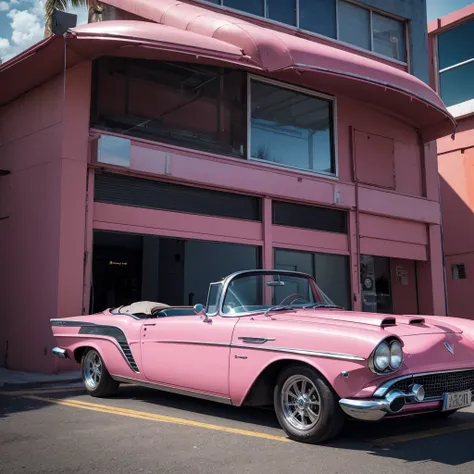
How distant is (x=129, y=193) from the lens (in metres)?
10.5

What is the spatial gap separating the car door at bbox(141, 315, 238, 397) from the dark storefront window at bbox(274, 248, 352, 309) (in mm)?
6572

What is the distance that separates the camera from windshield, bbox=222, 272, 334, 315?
18.6ft

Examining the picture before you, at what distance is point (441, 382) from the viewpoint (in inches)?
185

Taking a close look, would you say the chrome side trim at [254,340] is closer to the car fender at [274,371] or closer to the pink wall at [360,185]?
the car fender at [274,371]

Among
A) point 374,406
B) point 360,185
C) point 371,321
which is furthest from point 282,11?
point 374,406

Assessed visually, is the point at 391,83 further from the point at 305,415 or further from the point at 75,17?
the point at 305,415

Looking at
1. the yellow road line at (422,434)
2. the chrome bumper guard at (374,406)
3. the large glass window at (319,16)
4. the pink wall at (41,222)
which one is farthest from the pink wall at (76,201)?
the chrome bumper guard at (374,406)

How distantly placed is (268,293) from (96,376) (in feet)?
8.27

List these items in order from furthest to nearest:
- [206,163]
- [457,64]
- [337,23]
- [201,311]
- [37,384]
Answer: [457,64] → [337,23] → [206,163] → [37,384] → [201,311]

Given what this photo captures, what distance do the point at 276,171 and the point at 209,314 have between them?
7.19m

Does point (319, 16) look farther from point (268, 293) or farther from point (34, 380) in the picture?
point (34, 380)

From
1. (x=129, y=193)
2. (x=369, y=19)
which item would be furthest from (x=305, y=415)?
(x=369, y=19)

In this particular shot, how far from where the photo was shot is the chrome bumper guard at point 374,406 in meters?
4.21

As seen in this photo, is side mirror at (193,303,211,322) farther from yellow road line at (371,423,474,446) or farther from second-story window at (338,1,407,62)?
second-story window at (338,1,407,62)
